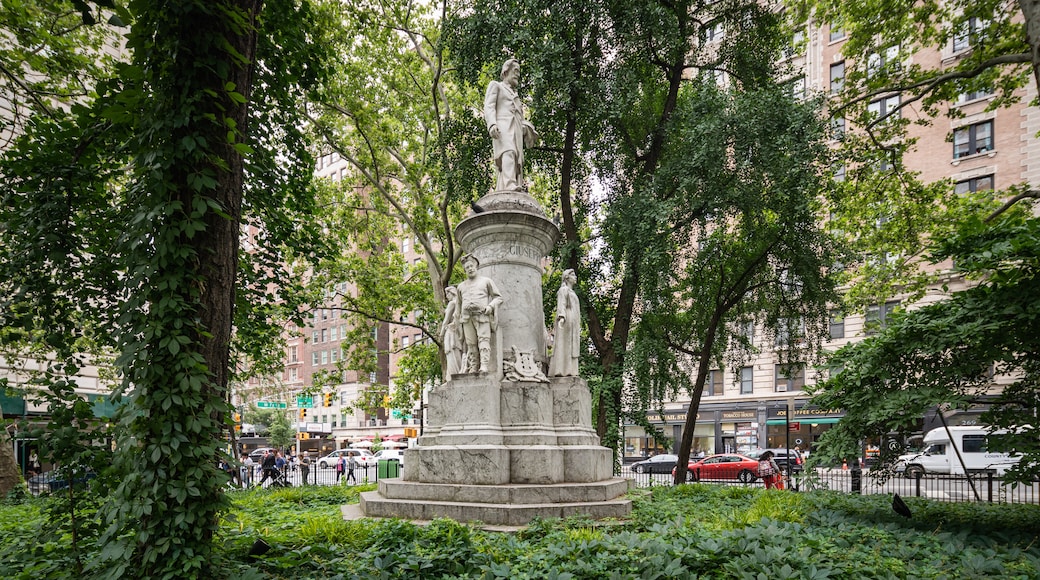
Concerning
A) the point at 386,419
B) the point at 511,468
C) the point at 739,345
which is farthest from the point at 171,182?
the point at 386,419

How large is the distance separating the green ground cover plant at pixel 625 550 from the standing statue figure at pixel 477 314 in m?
3.08

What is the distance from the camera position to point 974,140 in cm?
3072

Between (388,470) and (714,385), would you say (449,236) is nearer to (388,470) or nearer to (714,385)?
(388,470)

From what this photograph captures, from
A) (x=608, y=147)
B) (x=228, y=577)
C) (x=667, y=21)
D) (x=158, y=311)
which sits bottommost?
(x=228, y=577)

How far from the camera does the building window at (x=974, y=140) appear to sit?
1190 inches

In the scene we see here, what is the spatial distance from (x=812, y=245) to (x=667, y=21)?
263 inches

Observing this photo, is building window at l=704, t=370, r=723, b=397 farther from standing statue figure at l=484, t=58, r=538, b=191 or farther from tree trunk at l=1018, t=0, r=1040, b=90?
tree trunk at l=1018, t=0, r=1040, b=90

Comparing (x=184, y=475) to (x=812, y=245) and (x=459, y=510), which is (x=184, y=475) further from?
(x=812, y=245)

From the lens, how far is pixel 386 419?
60.5 m

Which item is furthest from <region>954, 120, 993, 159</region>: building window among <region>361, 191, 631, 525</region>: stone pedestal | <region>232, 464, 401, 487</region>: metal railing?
<region>232, 464, 401, 487</region>: metal railing

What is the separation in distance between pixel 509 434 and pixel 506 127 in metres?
5.42

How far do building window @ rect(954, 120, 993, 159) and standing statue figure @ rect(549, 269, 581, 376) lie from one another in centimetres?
2980

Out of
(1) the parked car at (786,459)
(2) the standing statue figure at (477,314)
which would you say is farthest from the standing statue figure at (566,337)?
(1) the parked car at (786,459)

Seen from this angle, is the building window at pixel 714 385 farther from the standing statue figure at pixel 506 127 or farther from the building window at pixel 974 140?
the standing statue figure at pixel 506 127
